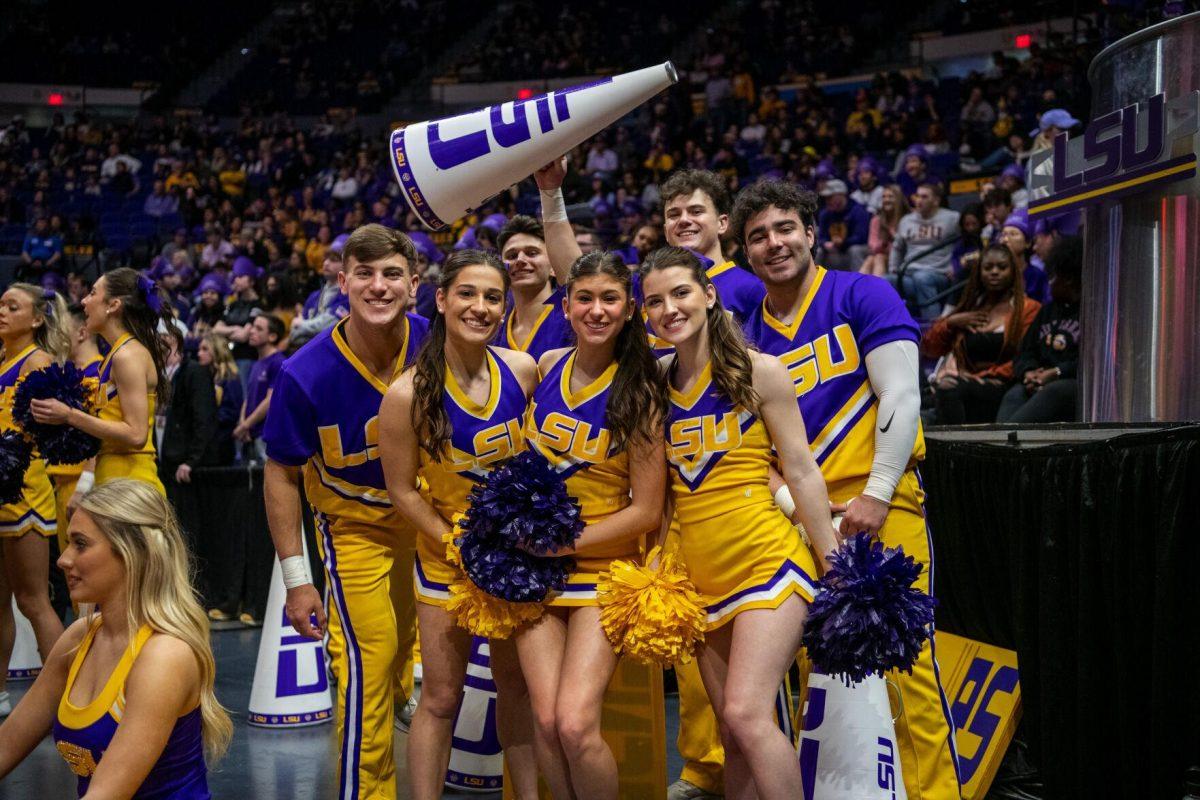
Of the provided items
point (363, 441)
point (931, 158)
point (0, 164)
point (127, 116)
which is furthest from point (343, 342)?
point (127, 116)

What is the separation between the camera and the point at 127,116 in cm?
2747

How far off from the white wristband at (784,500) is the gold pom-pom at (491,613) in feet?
2.34

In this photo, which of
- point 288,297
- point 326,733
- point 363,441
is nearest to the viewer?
point 363,441

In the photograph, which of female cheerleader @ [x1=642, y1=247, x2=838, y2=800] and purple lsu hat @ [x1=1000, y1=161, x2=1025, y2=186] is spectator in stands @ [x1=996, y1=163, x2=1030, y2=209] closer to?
purple lsu hat @ [x1=1000, y1=161, x2=1025, y2=186]

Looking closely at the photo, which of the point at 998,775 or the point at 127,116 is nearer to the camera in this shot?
the point at 998,775

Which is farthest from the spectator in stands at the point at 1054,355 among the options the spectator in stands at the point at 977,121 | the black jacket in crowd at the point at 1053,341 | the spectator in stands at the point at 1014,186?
the spectator in stands at the point at 977,121

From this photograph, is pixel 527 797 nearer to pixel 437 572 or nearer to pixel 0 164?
pixel 437 572

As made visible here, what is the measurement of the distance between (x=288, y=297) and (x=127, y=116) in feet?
68.7

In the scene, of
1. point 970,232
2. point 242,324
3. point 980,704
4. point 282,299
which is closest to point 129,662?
point 980,704

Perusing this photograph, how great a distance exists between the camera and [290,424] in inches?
151

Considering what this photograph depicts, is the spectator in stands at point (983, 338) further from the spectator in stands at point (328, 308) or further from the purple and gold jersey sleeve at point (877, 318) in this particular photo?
the spectator in stands at point (328, 308)

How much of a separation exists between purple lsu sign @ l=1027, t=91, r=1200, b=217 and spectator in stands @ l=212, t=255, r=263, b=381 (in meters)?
5.87

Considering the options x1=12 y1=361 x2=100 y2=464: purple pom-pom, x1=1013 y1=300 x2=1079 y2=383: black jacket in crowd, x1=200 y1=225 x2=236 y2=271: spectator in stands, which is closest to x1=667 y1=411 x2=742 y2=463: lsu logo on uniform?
x1=1013 y1=300 x2=1079 y2=383: black jacket in crowd

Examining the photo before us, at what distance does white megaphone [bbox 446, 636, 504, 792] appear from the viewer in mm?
4539
